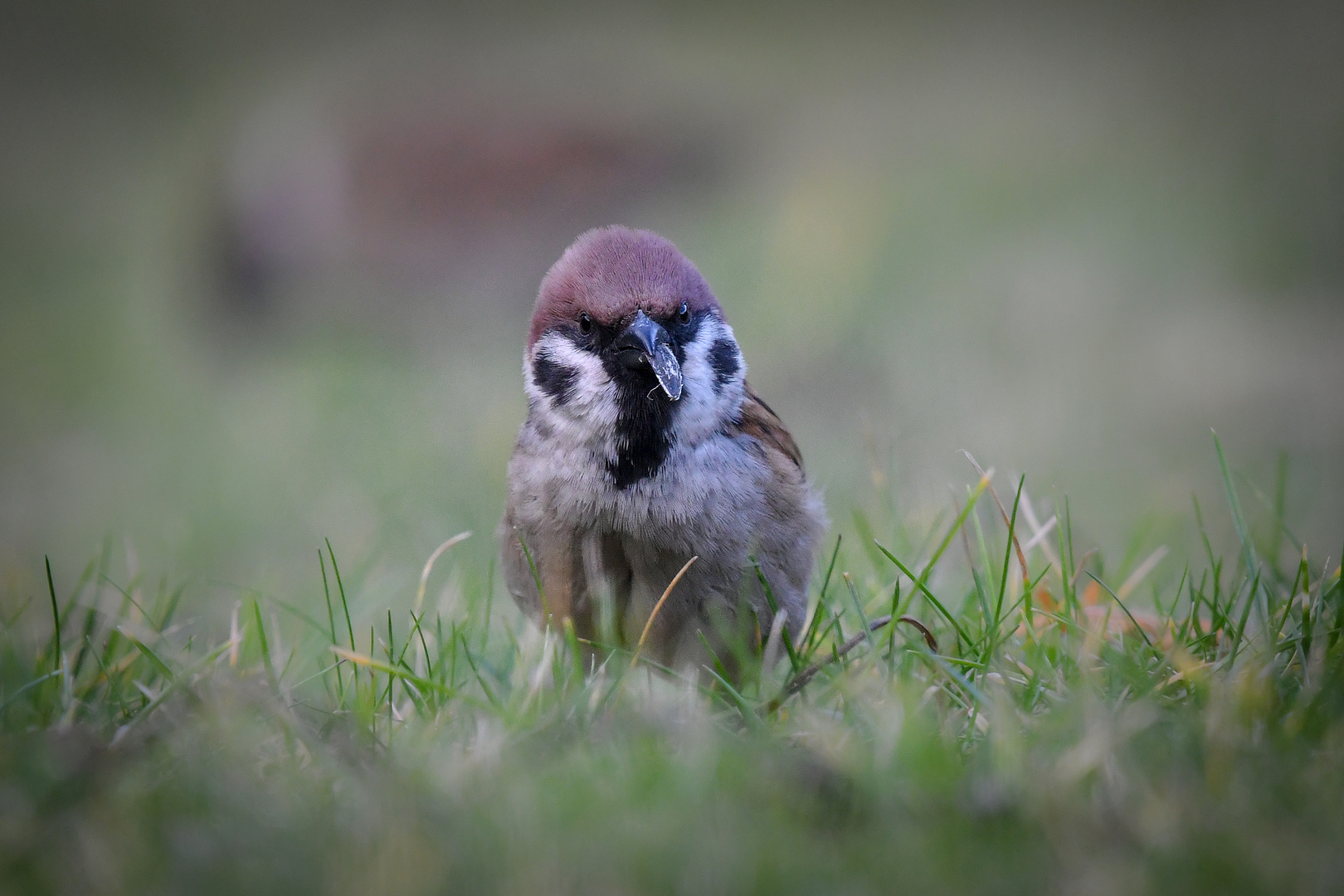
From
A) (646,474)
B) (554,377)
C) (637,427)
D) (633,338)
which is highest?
(633,338)

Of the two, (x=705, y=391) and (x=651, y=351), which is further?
(x=705, y=391)

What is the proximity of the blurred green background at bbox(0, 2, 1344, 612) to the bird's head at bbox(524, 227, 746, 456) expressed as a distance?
0.93m

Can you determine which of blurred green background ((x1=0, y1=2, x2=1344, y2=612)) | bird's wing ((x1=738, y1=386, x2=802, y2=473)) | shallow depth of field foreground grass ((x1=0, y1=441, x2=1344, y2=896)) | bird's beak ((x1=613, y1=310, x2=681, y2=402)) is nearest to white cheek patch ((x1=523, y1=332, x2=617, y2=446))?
bird's beak ((x1=613, y1=310, x2=681, y2=402))

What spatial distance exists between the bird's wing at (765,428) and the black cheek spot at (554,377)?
494 millimetres

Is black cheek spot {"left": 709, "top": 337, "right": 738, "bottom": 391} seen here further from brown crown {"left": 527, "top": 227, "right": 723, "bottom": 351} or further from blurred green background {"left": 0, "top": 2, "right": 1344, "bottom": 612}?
blurred green background {"left": 0, "top": 2, "right": 1344, "bottom": 612}

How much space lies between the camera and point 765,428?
3.31 m

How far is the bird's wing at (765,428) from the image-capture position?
3234 mm

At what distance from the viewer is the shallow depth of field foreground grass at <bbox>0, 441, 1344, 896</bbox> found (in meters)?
1.68

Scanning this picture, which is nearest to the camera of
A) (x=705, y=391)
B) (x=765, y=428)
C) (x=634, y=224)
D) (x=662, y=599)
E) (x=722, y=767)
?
(x=722, y=767)

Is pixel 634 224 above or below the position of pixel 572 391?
above

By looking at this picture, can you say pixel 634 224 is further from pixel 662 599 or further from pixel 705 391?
pixel 662 599

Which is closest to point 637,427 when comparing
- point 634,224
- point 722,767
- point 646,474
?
point 646,474

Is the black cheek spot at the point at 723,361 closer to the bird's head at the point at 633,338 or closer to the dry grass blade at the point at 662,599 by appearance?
the bird's head at the point at 633,338

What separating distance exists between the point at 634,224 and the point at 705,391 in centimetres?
532
